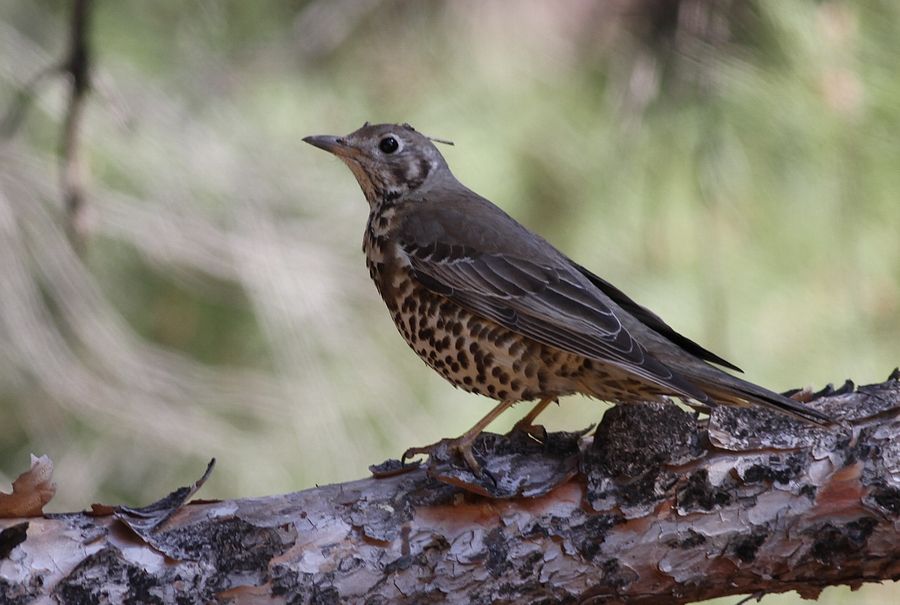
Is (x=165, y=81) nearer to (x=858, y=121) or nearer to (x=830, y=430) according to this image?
(x=858, y=121)

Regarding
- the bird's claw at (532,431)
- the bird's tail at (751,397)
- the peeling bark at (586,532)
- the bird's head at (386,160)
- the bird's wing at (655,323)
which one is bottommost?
the peeling bark at (586,532)

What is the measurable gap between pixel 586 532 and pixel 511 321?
60 centimetres

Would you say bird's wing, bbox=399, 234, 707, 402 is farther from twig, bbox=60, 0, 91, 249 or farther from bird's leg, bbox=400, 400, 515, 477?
twig, bbox=60, 0, 91, 249

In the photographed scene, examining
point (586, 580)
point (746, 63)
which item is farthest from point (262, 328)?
point (586, 580)

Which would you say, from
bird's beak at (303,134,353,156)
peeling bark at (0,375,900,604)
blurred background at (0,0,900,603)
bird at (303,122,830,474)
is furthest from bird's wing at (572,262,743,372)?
bird's beak at (303,134,353,156)

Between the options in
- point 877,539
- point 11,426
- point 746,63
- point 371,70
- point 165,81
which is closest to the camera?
point 877,539

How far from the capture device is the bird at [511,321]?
2.55m

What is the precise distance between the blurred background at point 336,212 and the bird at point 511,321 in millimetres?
700

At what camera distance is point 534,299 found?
277 centimetres

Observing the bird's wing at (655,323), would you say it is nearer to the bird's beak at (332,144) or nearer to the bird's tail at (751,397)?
the bird's tail at (751,397)

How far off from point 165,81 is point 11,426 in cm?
182

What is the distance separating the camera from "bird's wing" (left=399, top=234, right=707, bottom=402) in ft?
8.41

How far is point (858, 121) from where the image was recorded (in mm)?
3334

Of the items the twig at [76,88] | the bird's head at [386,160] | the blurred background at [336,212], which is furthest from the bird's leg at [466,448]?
the blurred background at [336,212]
